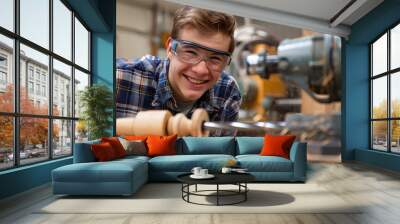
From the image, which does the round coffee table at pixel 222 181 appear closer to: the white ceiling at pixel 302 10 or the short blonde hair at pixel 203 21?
the short blonde hair at pixel 203 21

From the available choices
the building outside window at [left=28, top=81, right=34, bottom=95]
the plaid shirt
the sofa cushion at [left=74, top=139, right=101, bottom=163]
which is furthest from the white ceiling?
the sofa cushion at [left=74, top=139, right=101, bottom=163]

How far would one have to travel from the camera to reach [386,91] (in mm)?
7863

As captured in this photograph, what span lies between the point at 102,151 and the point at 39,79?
4.39ft

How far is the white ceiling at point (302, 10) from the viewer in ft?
23.4

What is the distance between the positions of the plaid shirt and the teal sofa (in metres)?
1.10

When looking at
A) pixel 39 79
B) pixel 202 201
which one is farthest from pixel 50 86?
pixel 202 201

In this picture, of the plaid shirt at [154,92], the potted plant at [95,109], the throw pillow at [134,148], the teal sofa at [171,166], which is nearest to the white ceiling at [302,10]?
the plaid shirt at [154,92]

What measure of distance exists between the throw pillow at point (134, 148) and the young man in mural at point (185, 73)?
4.32 feet

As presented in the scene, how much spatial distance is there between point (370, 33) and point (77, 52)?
19.6ft

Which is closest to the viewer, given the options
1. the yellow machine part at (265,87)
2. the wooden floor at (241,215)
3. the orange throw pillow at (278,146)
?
the wooden floor at (241,215)

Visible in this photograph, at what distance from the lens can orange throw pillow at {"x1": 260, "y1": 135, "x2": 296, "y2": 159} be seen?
5.89m

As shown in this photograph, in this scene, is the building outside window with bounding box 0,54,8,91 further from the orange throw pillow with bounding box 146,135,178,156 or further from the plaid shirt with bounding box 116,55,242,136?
the plaid shirt with bounding box 116,55,242,136

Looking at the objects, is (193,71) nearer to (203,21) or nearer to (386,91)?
(203,21)

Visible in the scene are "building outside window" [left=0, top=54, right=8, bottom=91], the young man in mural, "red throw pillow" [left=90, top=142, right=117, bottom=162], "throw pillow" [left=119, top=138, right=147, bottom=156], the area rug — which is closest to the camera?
the area rug
